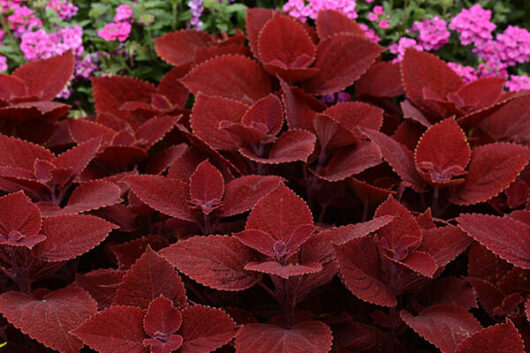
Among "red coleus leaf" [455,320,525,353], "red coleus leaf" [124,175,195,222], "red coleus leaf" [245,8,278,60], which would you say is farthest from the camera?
"red coleus leaf" [245,8,278,60]

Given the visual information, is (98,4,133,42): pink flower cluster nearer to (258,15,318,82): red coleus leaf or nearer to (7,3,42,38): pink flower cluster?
(7,3,42,38): pink flower cluster

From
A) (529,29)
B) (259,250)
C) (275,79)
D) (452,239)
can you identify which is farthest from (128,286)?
(529,29)

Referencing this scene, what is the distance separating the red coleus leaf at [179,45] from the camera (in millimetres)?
1544

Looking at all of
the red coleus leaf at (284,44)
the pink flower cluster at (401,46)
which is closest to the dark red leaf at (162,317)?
the red coleus leaf at (284,44)

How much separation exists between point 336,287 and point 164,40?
80 centimetres

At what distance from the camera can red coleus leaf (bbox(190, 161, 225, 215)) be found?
102 cm

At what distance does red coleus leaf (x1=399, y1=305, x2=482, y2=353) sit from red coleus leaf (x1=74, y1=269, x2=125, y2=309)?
0.45m

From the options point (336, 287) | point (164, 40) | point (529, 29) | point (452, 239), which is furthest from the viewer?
point (529, 29)

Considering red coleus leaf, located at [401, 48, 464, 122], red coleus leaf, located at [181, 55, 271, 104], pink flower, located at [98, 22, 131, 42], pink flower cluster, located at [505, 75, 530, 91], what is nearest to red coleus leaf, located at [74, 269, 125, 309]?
red coleus leaf, located at [181, 55, 271, 104]

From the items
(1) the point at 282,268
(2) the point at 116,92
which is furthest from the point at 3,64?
(1) the point at 282,268

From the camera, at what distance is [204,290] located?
105 centimetres

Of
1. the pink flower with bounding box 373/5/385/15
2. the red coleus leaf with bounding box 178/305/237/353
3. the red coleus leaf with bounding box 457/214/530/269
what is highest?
the pink flower with bounding box 373/5/385/15

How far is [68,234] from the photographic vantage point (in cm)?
94

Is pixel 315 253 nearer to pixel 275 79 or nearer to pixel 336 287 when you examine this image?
pixel 336 287
